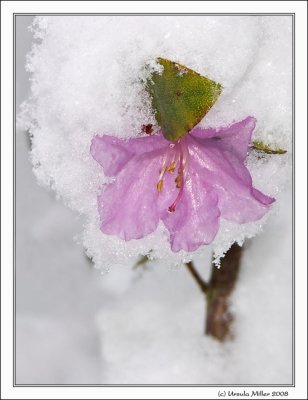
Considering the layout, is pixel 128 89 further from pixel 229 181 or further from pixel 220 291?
pixel 220 291

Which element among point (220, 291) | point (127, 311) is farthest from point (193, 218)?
point (127, 311)

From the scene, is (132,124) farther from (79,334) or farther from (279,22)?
(79,334)

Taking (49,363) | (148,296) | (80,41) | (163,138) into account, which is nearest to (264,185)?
(163,138)

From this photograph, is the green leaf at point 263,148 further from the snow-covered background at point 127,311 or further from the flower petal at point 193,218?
the snow-covered background at point 127,311

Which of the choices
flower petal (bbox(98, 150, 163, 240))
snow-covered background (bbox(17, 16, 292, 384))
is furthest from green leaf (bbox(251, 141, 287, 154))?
snow-covered background (bbox(17, 16, 292, 384))

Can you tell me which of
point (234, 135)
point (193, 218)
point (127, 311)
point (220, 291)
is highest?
point (234, 135)
